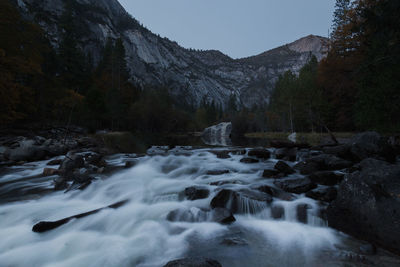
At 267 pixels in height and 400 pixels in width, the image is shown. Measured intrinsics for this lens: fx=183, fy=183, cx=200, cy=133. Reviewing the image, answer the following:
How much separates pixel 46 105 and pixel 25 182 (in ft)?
71.7

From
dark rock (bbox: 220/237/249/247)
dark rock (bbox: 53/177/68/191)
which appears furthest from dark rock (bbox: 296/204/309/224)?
dark rock (bbox: 53/177/68/191)

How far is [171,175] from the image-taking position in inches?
344

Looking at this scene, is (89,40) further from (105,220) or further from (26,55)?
(105,220)

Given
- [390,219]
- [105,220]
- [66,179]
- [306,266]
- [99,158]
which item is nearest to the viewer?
[306,266]

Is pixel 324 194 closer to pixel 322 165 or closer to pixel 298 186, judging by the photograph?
pixel 298 186

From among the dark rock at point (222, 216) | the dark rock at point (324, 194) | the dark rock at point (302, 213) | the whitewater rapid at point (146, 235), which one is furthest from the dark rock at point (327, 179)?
the dark rock at point (222, 216)

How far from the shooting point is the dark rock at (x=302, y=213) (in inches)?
177

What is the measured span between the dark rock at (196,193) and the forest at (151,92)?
10.0 metres

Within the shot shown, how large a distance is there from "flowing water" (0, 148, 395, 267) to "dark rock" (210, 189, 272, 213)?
3cm

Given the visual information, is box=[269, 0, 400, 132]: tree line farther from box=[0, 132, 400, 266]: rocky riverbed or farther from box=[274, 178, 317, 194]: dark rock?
box=[0, 132, 400, 266]: rocky riverbed

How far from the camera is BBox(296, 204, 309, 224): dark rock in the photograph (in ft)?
14.7

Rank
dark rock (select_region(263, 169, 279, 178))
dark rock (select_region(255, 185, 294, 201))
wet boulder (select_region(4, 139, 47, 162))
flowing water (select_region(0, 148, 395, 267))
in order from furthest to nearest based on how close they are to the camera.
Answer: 1. wet boulder (select_region(4, 139, 47, 162))
2. dark rock (select_region(263, 169, 279, 178))
3. dark rock (select_region(255, 185, 294, 201))
4. flowing water (select_region(0, 148, 395, 267))

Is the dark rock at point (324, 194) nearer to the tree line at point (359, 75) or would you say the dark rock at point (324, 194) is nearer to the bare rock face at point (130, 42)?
the tree line at point (359, 75)

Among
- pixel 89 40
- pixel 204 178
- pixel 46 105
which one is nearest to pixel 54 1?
pixel 89 40
